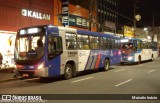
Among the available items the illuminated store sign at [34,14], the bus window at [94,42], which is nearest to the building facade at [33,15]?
the illuminated store sign at [34,14]

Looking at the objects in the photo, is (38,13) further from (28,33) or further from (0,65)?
(28,33)

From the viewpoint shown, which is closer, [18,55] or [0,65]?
[18,55]

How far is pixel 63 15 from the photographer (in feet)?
97.2

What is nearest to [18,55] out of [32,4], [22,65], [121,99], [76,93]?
[22,65]

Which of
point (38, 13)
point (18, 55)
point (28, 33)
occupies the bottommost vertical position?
point (18, 55)

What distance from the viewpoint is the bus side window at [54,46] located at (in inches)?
573

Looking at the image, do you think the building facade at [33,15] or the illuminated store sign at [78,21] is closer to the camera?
the building facade at [33,15]

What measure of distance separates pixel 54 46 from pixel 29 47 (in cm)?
140

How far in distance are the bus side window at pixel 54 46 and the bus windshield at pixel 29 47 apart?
39 centimetres

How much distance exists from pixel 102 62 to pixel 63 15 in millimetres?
10426

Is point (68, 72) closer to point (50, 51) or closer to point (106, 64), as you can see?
point (50, 51)

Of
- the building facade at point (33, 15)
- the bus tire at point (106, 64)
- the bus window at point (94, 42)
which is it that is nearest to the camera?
the bus window at point (94, 42)

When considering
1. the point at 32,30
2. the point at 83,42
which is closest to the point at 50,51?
the point at 32,30

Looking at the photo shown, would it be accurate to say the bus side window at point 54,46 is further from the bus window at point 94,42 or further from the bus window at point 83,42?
the bus window at point 94,42
